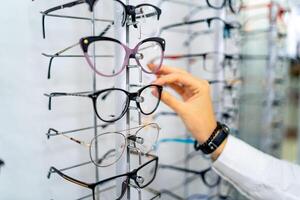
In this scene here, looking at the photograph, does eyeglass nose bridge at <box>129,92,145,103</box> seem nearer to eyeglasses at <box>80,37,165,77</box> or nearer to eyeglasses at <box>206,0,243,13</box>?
eyeglasses at <box>80,37,165,77</box>

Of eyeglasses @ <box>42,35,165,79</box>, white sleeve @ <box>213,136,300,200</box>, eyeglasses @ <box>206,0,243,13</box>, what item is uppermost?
eyeglasses @ <box>206,0,243,13</box>

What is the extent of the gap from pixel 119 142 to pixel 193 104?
0.23 metres

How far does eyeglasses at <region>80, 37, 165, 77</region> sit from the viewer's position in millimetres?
422

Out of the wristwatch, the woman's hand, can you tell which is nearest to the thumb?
the woman's hand

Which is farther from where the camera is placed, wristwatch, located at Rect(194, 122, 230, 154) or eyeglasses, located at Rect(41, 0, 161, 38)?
wristwatch, located at Rect(194, 122, 230, 154)

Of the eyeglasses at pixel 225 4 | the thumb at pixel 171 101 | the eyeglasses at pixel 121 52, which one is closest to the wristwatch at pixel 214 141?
the thumb at pixel 171 101

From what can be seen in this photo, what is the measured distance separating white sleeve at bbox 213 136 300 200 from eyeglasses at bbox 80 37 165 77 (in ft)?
0.99

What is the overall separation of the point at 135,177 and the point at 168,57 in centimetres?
49

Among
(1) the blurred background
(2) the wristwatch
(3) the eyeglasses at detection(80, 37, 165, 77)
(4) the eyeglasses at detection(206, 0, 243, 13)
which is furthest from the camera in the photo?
(4) the eyeglasses at detection(206, 0, 243, 13)

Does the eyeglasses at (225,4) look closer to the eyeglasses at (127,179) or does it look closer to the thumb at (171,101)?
the thumb at (171,101)

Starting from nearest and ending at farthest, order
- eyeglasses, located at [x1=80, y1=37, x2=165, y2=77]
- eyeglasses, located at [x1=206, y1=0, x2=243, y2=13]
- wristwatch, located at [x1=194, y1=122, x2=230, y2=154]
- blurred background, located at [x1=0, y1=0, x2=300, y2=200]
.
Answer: eyeglasses, located at [x1=80, y1=37, x2=165, y2=77] < blurred background, located at [x1=0, y1=0, x2=300, y2=200] < wristwatch, located at [x1=194, y1=122, x2=230, y2=154] < eyeglasses, located at [x1=206, y1=0, x2=243, y2=13]

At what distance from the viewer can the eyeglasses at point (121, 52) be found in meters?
0.42

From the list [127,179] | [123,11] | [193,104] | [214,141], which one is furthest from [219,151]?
[123,11]

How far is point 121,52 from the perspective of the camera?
18.3 inches
